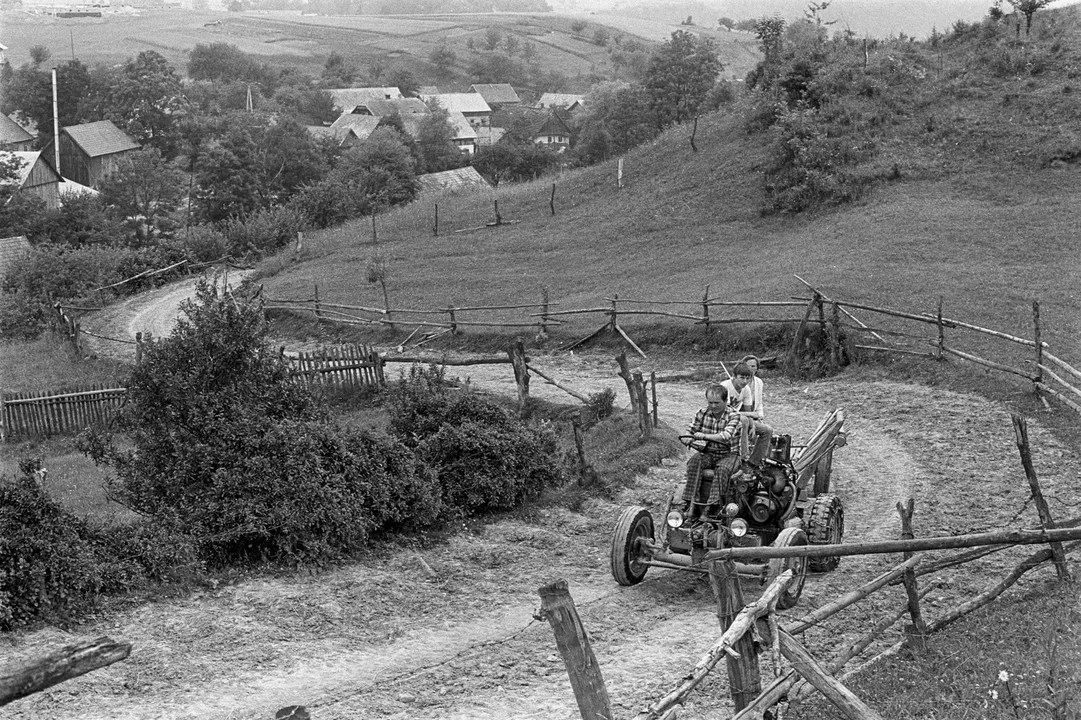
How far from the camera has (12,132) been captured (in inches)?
2901

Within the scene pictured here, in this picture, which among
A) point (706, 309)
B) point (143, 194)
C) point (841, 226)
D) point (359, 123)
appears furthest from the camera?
point (359, 123)

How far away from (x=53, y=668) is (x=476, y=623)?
6.77 metres

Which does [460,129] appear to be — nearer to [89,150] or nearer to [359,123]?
[359,123]

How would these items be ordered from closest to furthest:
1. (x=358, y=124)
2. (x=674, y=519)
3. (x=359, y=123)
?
(x=674, y=519) → (x=358, y=124) → (x=359, y=123)

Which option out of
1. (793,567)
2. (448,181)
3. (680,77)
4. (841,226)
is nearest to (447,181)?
(448,181)

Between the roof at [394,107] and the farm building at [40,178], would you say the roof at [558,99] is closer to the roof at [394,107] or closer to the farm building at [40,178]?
the roof at [394,107]

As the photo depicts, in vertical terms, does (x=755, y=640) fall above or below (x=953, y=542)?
below

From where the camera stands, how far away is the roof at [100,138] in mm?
71438

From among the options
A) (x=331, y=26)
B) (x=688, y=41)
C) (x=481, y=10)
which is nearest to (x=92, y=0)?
(x=331, y=26)

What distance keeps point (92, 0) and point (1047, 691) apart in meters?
179

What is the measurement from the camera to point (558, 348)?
89.0ft

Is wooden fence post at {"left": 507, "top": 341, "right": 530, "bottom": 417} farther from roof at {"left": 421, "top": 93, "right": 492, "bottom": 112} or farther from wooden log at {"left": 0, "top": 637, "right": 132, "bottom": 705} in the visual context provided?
roof at {"left": 421, "top": 93, "right": 492, "bottom": 112}

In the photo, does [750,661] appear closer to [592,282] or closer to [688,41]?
[592,282]

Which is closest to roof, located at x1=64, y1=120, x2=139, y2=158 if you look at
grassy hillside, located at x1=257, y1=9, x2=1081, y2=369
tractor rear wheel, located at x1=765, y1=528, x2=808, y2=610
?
grassy hillside, located at x1=257, y1=9, x2=1081, y2=369
